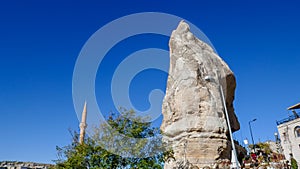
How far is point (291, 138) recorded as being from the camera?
36.5 metres

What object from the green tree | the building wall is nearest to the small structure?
the building wall

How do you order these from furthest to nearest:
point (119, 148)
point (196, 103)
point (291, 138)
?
point (291, 138) < point (196, 103) < point (119, 148)

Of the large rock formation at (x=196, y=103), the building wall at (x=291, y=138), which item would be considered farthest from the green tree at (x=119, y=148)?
the building wall at (x=291, y=138)

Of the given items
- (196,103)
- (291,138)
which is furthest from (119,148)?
(291,138)

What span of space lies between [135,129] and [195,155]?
17.3 metres

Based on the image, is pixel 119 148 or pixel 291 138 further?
pixel 291 138

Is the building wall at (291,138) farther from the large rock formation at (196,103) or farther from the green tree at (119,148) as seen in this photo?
the green tree at (119,148)

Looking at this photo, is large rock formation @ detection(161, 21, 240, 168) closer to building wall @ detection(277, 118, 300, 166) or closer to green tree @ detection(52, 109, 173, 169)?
building wall @ detection(277, 118, 300, 166)

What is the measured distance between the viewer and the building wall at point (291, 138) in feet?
116

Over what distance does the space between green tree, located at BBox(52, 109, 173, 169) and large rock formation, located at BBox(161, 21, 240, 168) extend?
38.3 ft

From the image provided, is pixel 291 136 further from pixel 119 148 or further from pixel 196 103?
pixel 119 148

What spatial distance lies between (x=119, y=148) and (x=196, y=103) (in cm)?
2269

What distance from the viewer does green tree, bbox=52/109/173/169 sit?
37.7ft

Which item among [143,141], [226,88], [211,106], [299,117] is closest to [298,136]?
[299,117]
